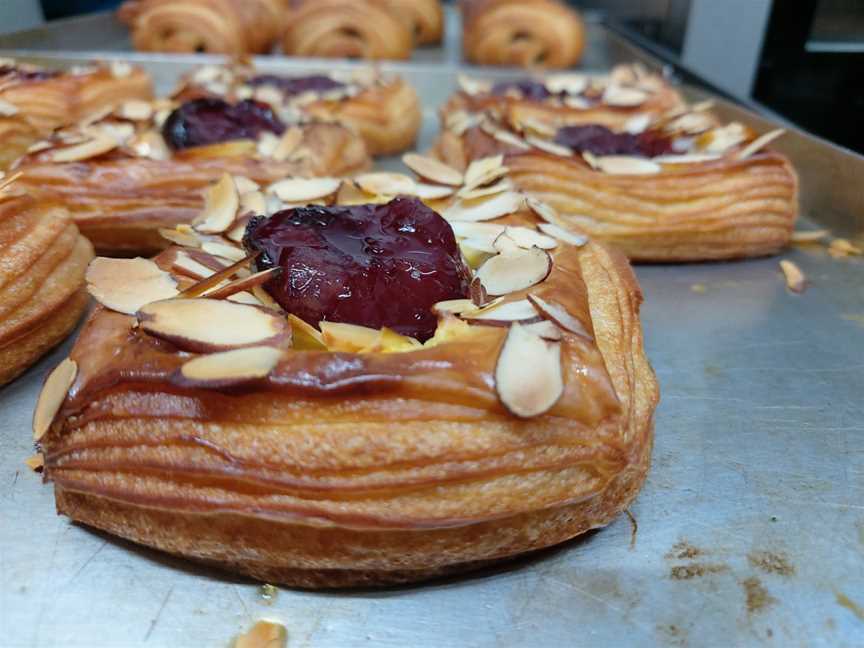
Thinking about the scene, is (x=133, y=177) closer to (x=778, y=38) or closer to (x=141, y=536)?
(x=141, y=536)

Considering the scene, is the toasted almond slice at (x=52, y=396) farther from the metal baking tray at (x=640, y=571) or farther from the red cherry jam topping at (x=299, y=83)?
the red cherry jam topping at (x=299, y=83)

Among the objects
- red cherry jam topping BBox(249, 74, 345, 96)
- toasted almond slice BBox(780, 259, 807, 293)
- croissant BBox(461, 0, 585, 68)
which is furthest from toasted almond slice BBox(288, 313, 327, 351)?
croissant BBox(461, 0, 585, 68)

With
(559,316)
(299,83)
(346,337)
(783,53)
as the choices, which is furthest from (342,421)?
(783,53)

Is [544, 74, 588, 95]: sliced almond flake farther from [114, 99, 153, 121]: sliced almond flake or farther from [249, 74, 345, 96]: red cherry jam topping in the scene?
[114, 99, 153, 121]: sliced almond flake

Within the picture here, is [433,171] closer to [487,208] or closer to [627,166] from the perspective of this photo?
[487,208]

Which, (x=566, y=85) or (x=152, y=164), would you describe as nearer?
(x=152, y=164)
